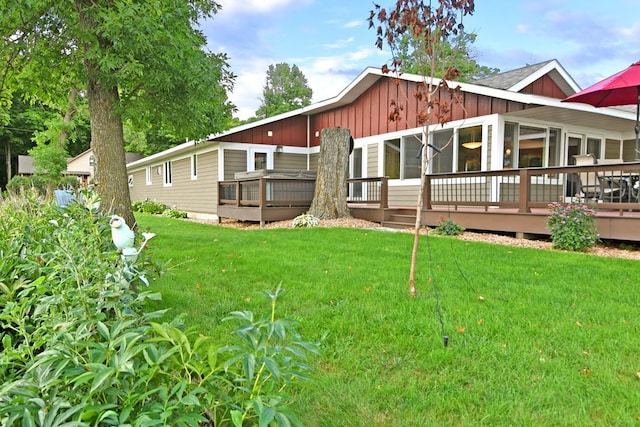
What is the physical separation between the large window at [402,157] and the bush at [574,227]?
196 inches

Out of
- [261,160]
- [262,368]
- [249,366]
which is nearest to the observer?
[249,366]

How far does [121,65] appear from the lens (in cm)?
568

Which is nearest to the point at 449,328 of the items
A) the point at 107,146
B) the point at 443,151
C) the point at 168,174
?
the point at 107,146

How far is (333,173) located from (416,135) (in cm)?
233

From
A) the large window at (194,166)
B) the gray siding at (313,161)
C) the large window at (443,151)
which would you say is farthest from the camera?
the large window at (194,166)

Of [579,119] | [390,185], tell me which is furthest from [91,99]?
[579,119]

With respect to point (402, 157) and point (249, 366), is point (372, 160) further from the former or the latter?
point (249, 366)

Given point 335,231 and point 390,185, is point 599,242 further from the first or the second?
point 390,185

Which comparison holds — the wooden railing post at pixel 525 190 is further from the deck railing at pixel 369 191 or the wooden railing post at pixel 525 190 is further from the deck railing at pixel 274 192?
the deck railing at pixel 274 192

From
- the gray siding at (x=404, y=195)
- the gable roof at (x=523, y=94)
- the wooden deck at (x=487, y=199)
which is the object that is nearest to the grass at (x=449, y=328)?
the wooden deck at (x=487, y=199)

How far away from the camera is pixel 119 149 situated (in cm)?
645

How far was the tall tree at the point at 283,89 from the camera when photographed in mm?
42781

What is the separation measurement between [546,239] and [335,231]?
149 inches

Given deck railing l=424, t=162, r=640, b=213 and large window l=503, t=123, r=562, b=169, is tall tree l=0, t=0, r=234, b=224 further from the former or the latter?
large window l=503, t=123, r=562, b=169
